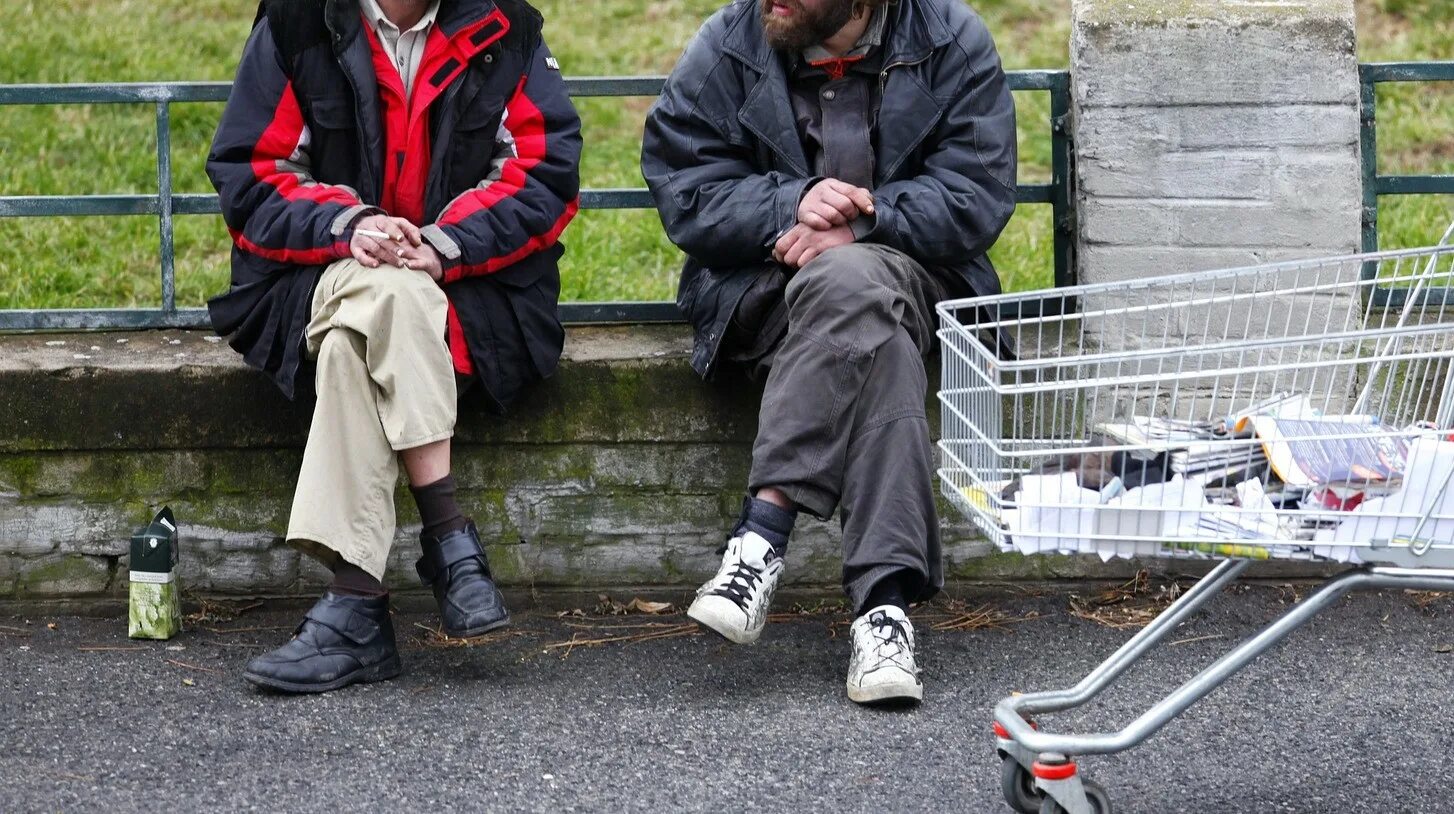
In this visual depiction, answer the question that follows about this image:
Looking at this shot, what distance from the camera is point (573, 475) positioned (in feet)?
13.8

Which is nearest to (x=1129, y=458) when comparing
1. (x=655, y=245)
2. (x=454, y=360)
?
(x=454, y=360)

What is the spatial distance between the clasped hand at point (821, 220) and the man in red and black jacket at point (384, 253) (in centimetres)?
57

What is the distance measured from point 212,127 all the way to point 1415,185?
5.27 meters

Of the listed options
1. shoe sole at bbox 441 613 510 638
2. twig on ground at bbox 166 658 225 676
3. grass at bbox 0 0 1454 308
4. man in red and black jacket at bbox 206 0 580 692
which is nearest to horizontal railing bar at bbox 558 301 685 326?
man in red and black jacket at bbox 206 0 580 692

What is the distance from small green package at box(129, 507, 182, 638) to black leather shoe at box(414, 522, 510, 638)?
25.1 inches

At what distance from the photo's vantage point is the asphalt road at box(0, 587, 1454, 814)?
3195 millimetres

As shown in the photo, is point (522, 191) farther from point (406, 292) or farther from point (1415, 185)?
point (1415, 185)

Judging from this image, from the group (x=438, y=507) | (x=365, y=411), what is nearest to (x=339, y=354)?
(x=365, y=411)

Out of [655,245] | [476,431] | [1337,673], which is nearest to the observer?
[1337,673]

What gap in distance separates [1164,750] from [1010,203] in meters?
1.27

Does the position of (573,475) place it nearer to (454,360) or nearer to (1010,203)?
(454,360)

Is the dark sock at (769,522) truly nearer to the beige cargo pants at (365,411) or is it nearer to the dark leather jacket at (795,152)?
the dark leather jacket at (795,152)

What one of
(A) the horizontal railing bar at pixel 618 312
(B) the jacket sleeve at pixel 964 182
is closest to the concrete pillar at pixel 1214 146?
(B) the jacket sleeve at pixel 964 182

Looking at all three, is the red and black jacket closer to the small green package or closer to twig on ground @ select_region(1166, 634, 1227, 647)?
the small green package
